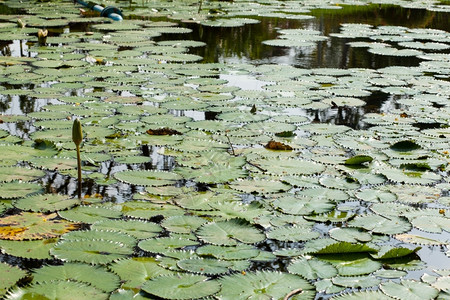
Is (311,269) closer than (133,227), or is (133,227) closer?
(311,269)

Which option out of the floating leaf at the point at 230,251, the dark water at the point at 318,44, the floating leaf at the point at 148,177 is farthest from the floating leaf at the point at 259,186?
the dark water at the point at 318,44

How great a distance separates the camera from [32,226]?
2.43 metres

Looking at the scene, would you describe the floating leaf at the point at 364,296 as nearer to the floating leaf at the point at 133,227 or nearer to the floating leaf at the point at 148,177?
the floating leaf at the point at 133,227

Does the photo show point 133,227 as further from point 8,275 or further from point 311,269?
point 311,269

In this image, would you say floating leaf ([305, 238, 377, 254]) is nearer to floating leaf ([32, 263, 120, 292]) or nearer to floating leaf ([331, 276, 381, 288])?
floating leaf ([331, 276, 381, 288])

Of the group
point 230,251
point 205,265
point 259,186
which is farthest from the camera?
point 259,186

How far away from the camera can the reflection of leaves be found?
2354mm

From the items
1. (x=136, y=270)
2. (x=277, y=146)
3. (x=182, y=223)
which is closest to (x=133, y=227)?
(x=182, y=223)

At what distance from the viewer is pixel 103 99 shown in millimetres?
4328

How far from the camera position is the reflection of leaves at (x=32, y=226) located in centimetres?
235

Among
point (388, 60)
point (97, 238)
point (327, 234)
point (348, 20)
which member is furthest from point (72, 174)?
point (348, 20)

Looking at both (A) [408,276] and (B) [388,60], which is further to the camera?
(B) [388,60]

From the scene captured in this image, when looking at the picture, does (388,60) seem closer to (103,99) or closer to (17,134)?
(103,99)

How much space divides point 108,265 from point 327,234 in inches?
35.0
